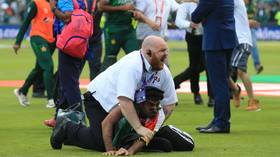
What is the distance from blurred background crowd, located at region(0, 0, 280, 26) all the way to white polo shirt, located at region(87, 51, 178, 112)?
41.0 meters

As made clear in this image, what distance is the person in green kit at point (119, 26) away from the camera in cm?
1477

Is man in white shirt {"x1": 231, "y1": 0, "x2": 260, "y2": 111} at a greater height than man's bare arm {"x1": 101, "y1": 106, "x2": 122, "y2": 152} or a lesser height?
lesser

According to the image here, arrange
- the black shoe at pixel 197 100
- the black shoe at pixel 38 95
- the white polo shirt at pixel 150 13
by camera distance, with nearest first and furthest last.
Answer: the white polo shirt at pixel 150 13
the black shoe at pixel 197 100
the black shoe at pixel 38 95

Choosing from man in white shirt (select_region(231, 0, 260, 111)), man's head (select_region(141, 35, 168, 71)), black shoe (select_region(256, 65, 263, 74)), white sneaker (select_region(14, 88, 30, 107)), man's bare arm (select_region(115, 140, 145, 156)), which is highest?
man's head (select_region(141, 35, 168, 71))

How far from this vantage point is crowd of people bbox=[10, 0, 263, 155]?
9.07 meters

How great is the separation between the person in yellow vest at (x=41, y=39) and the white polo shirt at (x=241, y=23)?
3030 mm

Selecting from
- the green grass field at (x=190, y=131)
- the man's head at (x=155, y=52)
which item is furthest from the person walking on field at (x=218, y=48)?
the man's head at (x=155, y=52)

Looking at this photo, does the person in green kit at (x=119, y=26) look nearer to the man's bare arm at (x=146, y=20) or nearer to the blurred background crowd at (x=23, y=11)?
the man's bare arm at (x=146, y=20)

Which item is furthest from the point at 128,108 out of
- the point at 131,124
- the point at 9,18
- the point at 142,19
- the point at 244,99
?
the point at 9,18

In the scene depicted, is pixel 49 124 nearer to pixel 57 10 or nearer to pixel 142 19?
pixel 57 10

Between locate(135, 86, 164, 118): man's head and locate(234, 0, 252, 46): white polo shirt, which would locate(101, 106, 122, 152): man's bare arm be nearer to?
locate(135, 86, 164, 118): man's head

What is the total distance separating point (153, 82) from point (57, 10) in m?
2.90

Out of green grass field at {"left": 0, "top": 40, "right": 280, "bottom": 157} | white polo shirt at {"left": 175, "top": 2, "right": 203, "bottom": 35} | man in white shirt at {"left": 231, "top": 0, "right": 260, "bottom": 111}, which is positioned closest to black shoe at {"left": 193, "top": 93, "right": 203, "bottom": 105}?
green grass field at {"left": 0, "top": 40, "right": 280, "bottom": 157}

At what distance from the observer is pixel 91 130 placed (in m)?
9.53
